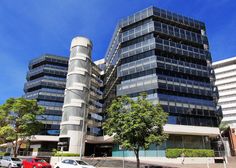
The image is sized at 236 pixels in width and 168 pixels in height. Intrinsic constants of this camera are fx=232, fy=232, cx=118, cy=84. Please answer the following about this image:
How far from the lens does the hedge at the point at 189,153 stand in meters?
40.1

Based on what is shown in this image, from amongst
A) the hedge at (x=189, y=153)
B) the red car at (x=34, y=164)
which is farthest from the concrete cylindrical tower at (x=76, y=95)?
the red car at (x=34, y=164)

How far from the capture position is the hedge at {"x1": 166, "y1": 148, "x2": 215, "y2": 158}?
132 ft

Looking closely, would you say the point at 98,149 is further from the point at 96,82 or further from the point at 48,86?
the point at 48,86

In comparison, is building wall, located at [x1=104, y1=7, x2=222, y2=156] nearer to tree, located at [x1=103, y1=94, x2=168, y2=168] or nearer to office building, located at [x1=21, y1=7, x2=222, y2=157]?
office building, located at [x1=21, y1=7, x2=222, y2=157]

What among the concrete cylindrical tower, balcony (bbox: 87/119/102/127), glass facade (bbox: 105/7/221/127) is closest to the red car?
the concrete cylindrical tower

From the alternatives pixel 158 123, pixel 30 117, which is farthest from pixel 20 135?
pixel 158 123

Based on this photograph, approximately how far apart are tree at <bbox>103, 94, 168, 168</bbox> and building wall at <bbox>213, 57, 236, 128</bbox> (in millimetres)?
77518

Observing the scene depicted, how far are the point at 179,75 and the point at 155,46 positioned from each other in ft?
25.3

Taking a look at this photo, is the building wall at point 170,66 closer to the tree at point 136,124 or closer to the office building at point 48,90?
the tree at point 136,124

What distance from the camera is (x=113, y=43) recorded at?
61000 mm

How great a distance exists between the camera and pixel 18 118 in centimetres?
4312

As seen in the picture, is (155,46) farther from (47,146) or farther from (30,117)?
(47,146)

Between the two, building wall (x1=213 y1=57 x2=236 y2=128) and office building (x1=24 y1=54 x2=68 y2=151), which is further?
building wall (x1=213 y1=57 x2=236 y2=128)

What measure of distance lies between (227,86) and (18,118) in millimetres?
83328
